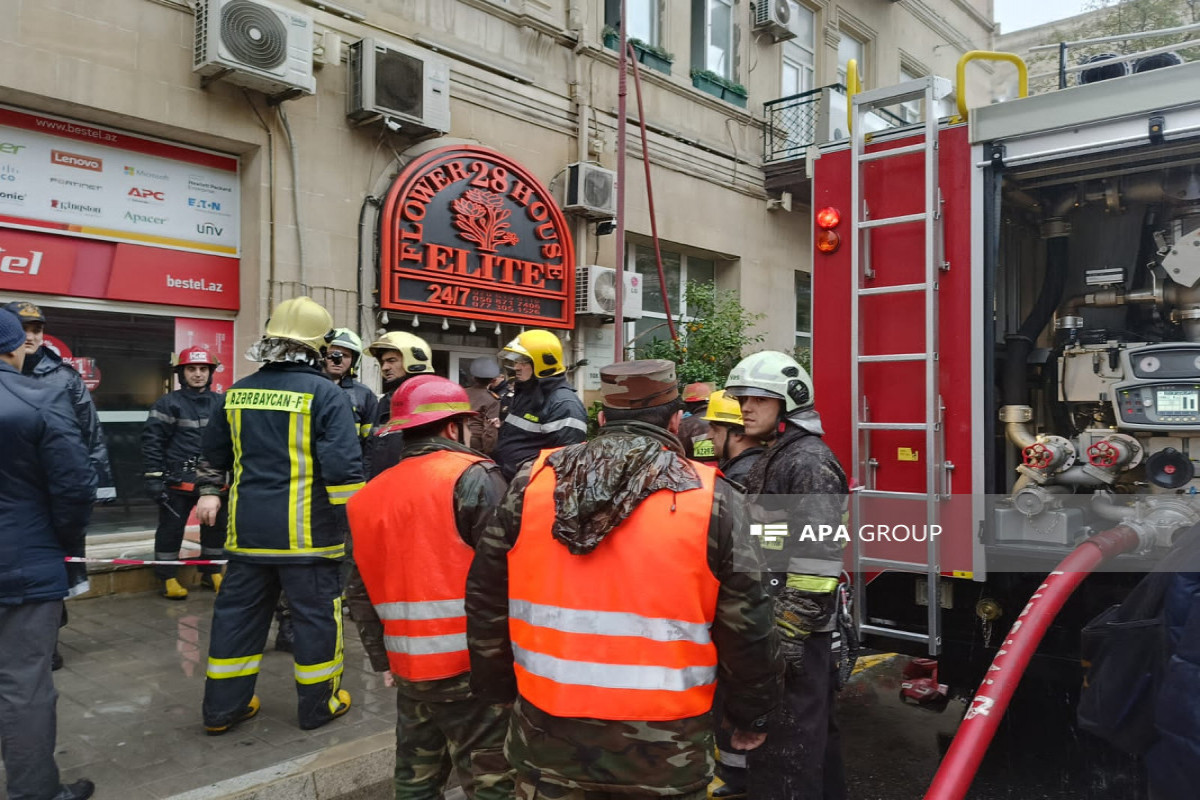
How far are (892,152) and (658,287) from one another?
7.48 metres

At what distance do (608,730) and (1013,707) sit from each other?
2.56 meters

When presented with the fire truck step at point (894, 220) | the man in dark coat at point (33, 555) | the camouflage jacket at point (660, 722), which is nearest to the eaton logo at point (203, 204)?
the man in dark coat at point (33, 555)

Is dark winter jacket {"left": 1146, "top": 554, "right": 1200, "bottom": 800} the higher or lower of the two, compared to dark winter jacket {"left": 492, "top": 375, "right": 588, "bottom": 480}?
lower

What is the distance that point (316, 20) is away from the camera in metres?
7.74

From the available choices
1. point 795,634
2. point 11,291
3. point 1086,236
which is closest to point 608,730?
point 795,634

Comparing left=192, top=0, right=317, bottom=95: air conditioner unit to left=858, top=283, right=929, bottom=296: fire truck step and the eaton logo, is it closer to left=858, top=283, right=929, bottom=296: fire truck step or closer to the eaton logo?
the eaton logo

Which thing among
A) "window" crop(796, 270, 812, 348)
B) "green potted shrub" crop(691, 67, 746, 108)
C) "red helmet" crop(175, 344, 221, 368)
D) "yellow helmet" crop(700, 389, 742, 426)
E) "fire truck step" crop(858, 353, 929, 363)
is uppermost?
"green potted shrub" crop(691, 67, 746, 108)

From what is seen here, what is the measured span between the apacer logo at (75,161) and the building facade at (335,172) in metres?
0.01

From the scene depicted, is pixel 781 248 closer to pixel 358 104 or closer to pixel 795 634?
pixel 358 104

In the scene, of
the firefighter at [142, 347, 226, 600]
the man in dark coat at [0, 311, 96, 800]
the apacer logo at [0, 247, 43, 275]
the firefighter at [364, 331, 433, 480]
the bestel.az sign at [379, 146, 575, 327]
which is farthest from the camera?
the bestel.az sign at [379, 146, 575, 327]

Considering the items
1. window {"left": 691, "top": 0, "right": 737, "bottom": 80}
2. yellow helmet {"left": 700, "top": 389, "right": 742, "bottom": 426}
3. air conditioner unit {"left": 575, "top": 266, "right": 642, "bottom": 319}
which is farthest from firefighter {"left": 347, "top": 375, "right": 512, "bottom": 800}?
window {"left": 691, "top": 0, "right": 737, "bottom": 80}

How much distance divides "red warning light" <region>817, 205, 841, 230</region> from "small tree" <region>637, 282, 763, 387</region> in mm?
5233

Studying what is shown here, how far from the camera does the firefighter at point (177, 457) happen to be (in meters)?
6.43

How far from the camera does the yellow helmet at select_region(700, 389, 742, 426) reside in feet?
15.4
